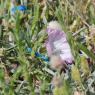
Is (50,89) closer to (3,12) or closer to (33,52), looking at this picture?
(33,52)

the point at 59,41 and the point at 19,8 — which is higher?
the point at 19,8

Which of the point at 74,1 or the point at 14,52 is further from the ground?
the point at 74,1

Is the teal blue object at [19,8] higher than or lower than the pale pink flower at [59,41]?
higher

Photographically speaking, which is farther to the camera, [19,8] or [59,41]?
[19,8]

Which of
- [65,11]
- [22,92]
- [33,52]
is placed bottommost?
[22,92]

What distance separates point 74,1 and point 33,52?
0.31 m

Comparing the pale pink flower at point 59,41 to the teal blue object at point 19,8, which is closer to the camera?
the pale pink flower at point 59,41

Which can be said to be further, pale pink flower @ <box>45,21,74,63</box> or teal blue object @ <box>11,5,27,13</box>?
teal blue object @ <box>11,5,27,13</box>

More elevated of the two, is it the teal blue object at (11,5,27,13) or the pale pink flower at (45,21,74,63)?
the teal blue object at (11,5,27,13)

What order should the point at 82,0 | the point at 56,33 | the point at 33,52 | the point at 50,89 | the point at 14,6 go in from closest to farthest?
the point at 56,33 → the point at 50,89 → the point at 33,52 → the point at 82,0 → the point at 14,6

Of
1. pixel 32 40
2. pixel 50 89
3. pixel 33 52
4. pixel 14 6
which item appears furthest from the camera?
pixel 14 6

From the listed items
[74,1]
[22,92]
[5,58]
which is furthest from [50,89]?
[74,1]

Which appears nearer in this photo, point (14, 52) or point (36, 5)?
point (14, 52)

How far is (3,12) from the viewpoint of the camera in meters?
1.92
